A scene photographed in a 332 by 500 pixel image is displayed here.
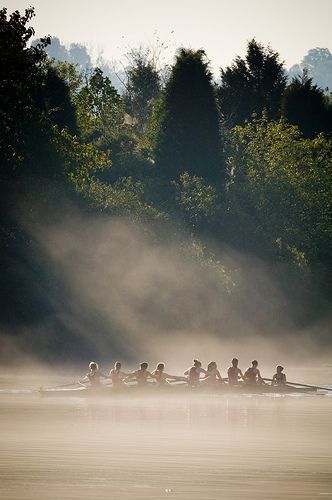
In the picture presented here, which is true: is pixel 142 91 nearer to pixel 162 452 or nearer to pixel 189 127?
pixel 189 127

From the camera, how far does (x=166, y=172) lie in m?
77.4

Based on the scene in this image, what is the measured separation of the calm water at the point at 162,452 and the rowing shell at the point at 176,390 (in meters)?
4.43

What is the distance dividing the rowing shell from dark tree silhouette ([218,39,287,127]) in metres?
56.3

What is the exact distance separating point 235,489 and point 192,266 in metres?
49.1

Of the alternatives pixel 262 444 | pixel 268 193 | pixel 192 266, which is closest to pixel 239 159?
pixel 268 193

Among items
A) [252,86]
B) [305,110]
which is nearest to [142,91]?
[252,86]

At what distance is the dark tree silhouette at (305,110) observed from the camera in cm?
9075

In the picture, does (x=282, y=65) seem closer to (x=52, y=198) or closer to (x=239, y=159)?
(x=239, y=159)

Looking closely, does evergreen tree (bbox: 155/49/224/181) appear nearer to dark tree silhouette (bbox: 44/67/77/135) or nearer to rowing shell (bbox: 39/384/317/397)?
dark tree silhouette (bbox: 44/67/77/135)

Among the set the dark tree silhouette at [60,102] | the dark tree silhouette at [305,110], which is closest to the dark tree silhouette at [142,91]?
the dark tree silhouette at [305,110]

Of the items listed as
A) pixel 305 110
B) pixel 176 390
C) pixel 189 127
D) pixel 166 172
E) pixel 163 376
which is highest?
pixel 305 110

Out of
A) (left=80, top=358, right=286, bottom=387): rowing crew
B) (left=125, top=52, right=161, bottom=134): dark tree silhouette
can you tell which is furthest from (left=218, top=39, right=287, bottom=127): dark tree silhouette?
(left=80, top=358, right=286, bottom=387): rowing crew

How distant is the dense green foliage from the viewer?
188 ft

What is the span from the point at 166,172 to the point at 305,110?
19.0 meters
